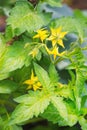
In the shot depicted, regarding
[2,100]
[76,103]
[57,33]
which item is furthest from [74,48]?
[2,100]

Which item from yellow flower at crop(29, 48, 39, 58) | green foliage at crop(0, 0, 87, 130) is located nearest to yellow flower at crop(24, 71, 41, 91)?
green foliage at crop(0, 0, 87, 130)

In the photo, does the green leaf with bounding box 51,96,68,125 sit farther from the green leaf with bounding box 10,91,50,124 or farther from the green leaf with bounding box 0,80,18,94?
the green leaf with bounding box 0,80,18,94

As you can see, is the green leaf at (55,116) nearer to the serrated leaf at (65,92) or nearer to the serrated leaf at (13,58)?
the serrated leaf at (65,92)

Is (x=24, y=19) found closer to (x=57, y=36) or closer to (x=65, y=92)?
(x=57, y=36)

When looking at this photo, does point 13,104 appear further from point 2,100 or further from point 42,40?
point 42,40

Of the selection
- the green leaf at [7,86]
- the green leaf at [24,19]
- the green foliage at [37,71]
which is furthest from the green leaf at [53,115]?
the green leaf at [24,19]

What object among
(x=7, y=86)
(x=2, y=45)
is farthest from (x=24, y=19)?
(x=7, y=86)

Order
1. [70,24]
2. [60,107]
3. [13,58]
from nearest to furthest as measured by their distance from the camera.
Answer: [60,107], [13,58], [70,24]
